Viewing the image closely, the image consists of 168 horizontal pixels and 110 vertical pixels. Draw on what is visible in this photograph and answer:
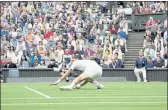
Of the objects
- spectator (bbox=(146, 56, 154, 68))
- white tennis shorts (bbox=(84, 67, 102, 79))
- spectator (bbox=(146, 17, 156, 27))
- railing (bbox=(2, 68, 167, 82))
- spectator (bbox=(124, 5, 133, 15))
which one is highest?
spectator (bbox=(124, 5, 133, 15))

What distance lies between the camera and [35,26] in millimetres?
32062

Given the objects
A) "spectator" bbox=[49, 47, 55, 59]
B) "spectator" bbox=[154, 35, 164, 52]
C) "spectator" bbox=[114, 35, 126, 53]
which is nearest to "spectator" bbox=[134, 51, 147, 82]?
"spectator" bbox=[154, 35, 164, 52]

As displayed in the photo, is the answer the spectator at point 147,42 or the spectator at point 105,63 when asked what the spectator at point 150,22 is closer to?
the spectator at point 147,42

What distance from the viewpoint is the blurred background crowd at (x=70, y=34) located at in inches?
1157

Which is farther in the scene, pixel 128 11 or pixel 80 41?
pixel 128 11

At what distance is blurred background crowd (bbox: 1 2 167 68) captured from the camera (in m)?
29.4

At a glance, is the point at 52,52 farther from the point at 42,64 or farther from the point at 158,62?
the point at 158,62

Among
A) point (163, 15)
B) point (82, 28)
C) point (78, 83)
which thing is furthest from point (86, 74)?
point (163, 15)

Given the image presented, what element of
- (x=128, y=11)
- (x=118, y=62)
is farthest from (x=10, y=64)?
(x=128, y=11)

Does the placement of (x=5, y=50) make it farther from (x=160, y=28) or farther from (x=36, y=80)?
(x=160, y=28)

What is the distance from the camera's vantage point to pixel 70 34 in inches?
1247

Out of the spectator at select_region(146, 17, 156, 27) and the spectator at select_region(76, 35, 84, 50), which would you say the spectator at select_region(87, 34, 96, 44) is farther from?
the spectator at select_region(146, 17, 156, 27)

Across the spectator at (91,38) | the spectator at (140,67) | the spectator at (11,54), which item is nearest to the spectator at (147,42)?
the spectator at (140,67)

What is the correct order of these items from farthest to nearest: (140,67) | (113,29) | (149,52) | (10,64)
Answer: (113,29) → (149,52) → (140,67) → (10,64)
